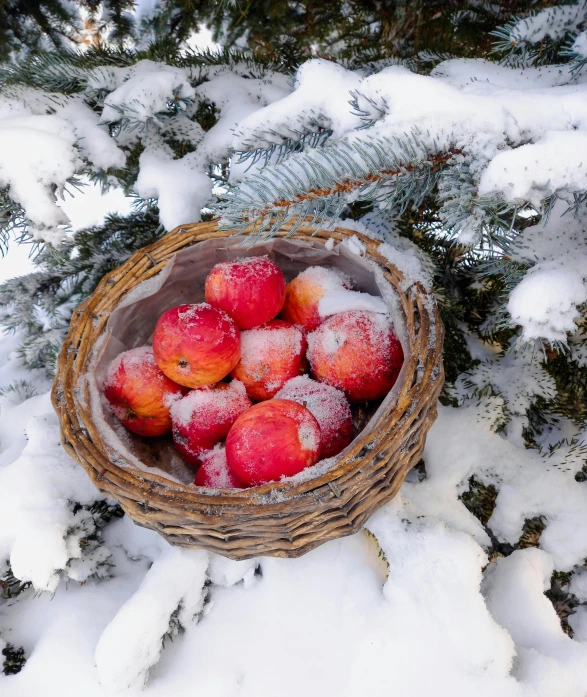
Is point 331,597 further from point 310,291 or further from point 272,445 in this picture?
point 310,291

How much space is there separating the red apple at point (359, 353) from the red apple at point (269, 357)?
2.2 inches

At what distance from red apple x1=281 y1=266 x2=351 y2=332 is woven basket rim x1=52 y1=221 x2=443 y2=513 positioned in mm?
74

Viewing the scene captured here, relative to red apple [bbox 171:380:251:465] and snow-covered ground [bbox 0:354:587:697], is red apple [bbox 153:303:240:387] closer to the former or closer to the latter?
red apple [bbox 171:380:251:465]

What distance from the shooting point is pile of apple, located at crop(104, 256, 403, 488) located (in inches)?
36.0

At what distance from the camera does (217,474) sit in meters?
0.91

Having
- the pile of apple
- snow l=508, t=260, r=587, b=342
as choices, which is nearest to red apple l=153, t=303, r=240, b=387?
the pile of apple

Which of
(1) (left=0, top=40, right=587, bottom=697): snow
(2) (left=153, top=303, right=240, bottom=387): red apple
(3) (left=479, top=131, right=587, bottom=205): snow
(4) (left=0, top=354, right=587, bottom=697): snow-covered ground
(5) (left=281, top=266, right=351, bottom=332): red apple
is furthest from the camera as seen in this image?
(5) (left=281, top=266, right=351, bottom=332): red apple

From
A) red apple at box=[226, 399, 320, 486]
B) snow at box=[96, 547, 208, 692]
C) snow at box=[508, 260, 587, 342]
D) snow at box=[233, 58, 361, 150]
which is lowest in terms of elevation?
snow at box=[96, 547, 208, 692]

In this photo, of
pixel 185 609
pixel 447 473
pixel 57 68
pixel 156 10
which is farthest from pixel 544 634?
pixel 156 10

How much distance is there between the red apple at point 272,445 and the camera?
0.83 meters

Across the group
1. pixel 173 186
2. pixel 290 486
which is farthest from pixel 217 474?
pixel 173 186

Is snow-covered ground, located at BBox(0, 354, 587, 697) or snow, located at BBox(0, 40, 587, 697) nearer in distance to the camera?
snow, located at BBox(0, 40, 587, 697)

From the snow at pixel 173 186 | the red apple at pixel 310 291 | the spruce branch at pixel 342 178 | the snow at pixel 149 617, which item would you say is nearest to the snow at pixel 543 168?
the spruce branch at pixel 342 178

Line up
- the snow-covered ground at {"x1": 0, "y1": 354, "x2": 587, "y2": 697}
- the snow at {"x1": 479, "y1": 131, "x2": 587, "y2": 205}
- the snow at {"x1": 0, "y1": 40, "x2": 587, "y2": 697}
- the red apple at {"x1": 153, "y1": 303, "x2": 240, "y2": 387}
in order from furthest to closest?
the red apple at {"x1": 153, "y1": 303, "x2": 240, "y2": 387} → the snow-covered ground at {"x1": 0, "y1": 354, "x2": 587, "y2": 697} → the snow at {"x1": 0, "y1": 40, "x2": 587, "y2": 697} → the snow at {"x1": 479, "y1": 131, "x2": 587, "y2": 205}
